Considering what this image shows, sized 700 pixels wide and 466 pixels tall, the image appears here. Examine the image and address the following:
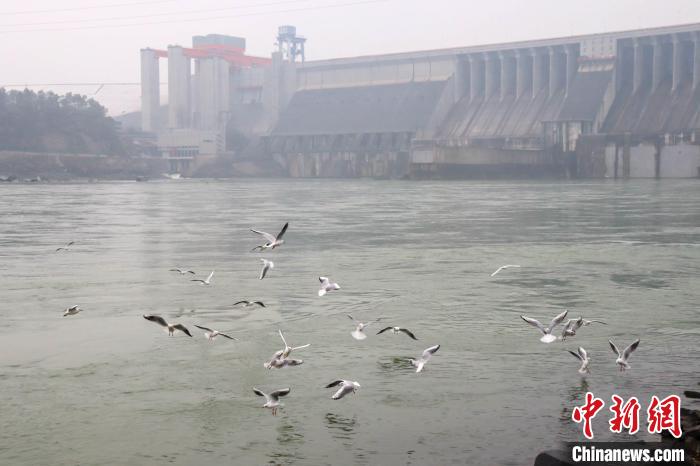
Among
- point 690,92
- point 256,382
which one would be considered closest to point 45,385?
point 256,382

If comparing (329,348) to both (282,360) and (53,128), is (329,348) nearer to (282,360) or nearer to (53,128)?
(282,360)

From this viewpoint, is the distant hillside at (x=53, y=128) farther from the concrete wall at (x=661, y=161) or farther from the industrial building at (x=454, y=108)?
the concrete wall at (x=661, y=161)

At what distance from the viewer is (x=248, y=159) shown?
145750mm

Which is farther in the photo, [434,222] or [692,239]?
[434,222]

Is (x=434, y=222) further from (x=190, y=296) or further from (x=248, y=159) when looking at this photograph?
(x=248, y=159)

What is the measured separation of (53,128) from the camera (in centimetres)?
13075

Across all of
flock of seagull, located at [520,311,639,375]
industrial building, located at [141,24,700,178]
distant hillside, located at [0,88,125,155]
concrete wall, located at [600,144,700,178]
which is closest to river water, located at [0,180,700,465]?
flock of seagull, located at [520,311,639,375]

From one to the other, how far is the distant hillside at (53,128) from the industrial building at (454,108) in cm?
1504

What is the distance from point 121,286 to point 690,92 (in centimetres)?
10240

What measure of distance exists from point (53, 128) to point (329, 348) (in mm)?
127856

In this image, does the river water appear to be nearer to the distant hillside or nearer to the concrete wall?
the concrete wall

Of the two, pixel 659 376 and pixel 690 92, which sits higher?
pixel 690 92

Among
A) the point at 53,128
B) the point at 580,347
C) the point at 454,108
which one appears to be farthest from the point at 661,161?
the point at 580,347

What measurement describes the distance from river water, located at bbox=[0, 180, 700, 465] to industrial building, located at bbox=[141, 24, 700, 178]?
8146 centimetres
